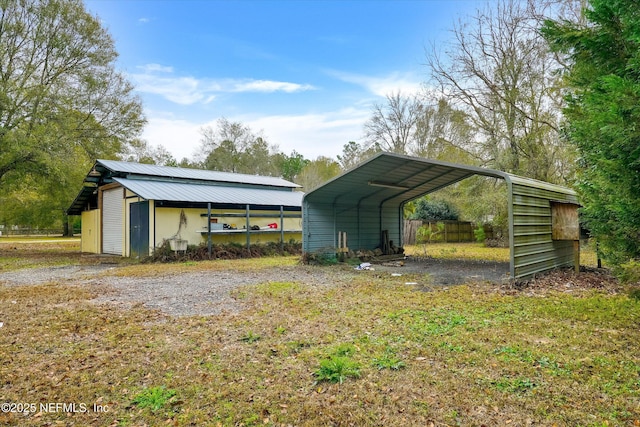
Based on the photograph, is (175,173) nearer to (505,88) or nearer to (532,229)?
(532,229)

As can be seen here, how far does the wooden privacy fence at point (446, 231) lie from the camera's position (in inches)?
823

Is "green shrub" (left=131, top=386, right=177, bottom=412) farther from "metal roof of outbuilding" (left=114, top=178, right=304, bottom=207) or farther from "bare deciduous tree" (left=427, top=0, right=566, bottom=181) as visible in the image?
"bare deciduous tree" (left=427, top=0, right=566, bottom=181)

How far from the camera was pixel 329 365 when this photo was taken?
314 cm

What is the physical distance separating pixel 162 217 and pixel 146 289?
6515 millimetres

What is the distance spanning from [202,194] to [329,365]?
42.6 ft

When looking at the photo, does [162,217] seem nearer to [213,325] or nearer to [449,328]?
[213,325]

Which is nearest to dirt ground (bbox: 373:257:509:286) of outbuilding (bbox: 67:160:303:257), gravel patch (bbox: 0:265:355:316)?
gravel patch (bbox: 0:265:355:316)

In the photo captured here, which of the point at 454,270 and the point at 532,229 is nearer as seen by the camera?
the point at 532,229

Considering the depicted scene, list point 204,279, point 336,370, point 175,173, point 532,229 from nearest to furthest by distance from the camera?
point 336,370 → point 532,229 → point 204,279 → point 175,173

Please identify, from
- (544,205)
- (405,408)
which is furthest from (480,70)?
(405,408)

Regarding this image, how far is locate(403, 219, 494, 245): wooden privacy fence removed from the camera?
20906mm

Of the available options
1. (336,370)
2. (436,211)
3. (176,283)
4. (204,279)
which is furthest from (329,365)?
(436,211)

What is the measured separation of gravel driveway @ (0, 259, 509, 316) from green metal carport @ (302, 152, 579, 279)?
107 centimetres

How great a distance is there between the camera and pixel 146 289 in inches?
289
